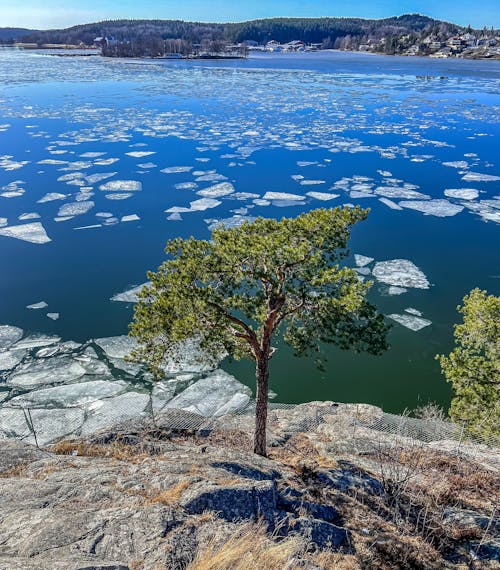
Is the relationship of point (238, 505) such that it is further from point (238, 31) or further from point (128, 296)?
point (238, 31)

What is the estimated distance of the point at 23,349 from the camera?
35.4 feet

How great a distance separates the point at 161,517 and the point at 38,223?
15997 mm

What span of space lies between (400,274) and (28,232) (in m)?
13.4

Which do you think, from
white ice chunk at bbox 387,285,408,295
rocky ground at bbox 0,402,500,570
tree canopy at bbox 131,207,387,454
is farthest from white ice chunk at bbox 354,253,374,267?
tree canopy at bbox 131,207,387,454

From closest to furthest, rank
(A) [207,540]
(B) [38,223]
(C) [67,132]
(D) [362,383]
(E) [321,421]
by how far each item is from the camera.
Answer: (A) [207,540] < (E) [321,421] < (D) [362,383] < (B) [38,223] < (C) [67,132]

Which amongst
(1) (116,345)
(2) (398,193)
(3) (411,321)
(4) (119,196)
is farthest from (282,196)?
(1) (116,345)

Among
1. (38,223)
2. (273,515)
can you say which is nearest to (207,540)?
(273,515)

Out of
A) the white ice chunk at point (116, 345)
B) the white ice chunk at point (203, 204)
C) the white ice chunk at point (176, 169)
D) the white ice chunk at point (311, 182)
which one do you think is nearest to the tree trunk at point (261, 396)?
the white ice chunk at point (116, 345)

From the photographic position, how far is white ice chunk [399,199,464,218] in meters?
18.9

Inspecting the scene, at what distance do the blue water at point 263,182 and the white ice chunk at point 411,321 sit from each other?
25 cm

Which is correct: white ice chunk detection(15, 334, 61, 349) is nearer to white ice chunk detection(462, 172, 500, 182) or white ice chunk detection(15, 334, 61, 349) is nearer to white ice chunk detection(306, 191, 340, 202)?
white ice chunk detection(306, 191, 340, 202)

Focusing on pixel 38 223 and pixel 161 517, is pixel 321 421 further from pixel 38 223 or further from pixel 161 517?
pixel 38 223

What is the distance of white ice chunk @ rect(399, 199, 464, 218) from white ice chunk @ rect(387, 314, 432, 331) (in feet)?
27.2

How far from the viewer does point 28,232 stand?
16.8 m
